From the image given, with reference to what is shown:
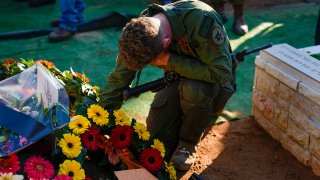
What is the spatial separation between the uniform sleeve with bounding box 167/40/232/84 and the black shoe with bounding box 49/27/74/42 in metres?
2.57

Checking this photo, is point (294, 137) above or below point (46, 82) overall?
below

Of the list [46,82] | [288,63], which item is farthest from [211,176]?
[46,82]

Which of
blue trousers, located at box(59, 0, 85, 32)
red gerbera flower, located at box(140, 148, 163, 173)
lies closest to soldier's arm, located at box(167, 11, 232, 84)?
red gerbera flower, located at box(140, 148, 163, 173)

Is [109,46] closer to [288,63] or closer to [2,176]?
[288,63]

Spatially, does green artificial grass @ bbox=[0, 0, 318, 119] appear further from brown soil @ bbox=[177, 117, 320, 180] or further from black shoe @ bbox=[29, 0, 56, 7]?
brown soil @ bbox=[177, 117, 320, 180]

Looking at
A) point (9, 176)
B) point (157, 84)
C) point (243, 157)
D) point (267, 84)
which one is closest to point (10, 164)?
point (9, 176)

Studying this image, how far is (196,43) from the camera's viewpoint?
104 inches

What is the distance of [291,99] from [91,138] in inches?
53.5

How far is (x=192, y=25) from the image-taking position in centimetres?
258

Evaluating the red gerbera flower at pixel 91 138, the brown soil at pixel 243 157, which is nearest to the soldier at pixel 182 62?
the brown soil at pixel 243 157

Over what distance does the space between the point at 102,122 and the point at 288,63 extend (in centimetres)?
132

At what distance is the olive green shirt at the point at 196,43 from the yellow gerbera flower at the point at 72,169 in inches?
25.3

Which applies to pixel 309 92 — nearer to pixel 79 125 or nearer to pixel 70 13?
pixel 79 125

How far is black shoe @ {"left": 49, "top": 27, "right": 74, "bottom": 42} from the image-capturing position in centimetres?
491
